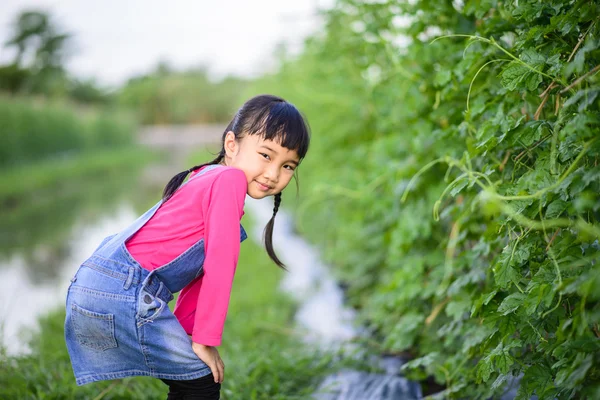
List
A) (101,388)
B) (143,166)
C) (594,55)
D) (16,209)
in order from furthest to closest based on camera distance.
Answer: (143,166), (16,209), (101,388), (594,55)

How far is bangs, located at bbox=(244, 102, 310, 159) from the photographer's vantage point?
5.60ft

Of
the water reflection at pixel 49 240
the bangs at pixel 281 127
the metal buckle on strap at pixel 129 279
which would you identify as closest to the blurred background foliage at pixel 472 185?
the bangs at pixel 281 127

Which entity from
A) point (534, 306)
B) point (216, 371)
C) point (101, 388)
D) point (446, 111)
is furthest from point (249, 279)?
point (534, 306)

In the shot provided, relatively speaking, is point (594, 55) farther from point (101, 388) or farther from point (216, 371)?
point (101, 388)

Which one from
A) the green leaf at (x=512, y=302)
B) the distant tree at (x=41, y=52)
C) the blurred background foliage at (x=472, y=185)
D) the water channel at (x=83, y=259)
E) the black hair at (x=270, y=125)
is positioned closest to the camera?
the blurred background foliage at (x=472, y=185)

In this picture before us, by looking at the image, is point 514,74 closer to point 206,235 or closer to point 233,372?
point 206,235

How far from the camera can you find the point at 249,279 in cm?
505

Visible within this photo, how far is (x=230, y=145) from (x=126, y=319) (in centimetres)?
60

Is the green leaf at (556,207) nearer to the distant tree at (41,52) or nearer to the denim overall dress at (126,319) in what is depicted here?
the denim overall dress at (126,319)

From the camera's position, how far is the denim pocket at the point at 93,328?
60.2 inches

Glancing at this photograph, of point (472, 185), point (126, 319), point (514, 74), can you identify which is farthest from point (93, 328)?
point (514, 74)

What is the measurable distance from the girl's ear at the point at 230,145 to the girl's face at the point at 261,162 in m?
0.02

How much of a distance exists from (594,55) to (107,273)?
131cm

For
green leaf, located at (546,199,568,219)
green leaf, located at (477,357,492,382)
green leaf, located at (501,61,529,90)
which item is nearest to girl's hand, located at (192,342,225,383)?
green leaf, located at (477,357,492,382)
